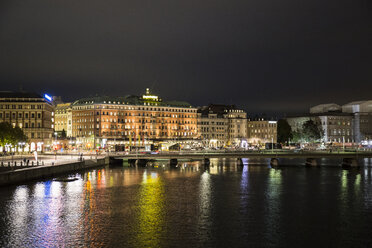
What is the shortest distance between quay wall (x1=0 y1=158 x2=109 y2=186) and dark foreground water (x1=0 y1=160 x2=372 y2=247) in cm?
196

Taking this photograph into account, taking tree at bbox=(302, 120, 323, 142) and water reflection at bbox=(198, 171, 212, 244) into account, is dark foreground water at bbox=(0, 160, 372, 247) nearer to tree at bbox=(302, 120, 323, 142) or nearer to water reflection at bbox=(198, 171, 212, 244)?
water reflection at bbox=(198, 171, 212, 244)

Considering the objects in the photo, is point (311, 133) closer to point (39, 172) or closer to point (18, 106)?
point (18, 106)

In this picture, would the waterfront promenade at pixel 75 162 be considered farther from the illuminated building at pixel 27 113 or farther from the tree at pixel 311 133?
the tree at pixel 311 133

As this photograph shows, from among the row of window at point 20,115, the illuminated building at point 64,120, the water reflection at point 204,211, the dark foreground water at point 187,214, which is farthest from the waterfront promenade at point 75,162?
the illuminated building at point 64,120

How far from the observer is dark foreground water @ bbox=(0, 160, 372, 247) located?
34375 mm

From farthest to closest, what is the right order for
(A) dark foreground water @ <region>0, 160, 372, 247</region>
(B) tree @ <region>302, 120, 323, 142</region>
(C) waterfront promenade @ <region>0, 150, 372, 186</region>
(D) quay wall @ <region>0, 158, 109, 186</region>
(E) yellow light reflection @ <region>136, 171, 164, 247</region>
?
(B) tree @ <region>302, 120, 323, 142</region> < (C) waterfront promenade @ <region>0, 150, 372, 186</region> < (D) quay wall @ <region>0, 158, 109, 186</region> < (A) dark foreground water @ <region>0, 160, 372, 247</region> < (E) yellow light reflection @ <region>136, 171, 164, 247</region>

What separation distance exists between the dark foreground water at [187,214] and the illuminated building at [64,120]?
12083 centimetres

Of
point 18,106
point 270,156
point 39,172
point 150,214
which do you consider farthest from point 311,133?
point 150,214

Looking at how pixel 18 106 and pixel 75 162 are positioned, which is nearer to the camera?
pixel 75 162

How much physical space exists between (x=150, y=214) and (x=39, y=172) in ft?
102

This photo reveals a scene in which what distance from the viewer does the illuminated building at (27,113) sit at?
441 feet

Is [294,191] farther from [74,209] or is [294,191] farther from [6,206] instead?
[6,206]

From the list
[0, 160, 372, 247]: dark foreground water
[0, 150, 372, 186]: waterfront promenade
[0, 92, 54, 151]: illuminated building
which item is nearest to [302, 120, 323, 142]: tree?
[0, 150, 372, 186]: waterfront promenade

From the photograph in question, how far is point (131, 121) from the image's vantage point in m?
174
